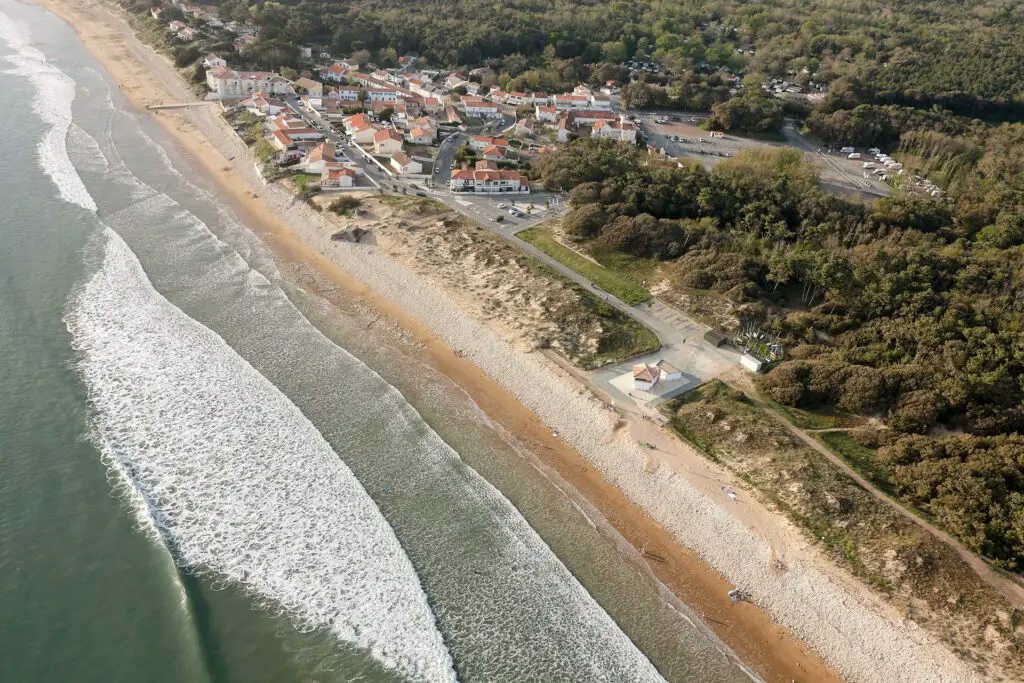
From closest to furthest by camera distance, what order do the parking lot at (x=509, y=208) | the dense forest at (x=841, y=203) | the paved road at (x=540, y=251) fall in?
the dense forest at (x=841, y=203)
the paved road at (x=540, y=251)
the parking lot at (x=509, y=208)

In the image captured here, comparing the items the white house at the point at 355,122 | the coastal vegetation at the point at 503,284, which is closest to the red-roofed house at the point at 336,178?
the coastal vegetation at the point at 503,284

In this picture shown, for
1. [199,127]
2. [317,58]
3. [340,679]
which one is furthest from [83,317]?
[317,58]

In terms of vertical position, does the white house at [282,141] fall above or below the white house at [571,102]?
above

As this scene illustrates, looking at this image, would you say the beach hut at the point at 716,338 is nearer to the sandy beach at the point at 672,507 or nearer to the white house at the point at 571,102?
the sandy beach at the point at 672,507

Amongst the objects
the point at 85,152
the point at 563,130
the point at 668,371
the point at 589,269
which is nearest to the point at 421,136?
the point at 563,130

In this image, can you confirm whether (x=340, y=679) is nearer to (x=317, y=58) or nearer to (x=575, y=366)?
(x=575, y=366)

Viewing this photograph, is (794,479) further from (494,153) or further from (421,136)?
(421,136)

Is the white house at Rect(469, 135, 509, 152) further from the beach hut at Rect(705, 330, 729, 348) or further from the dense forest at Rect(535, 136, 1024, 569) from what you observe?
the beach hut at Rect(705, 330, 729, 348)
